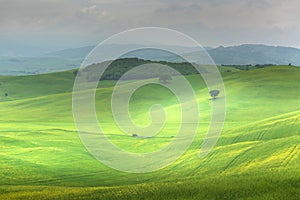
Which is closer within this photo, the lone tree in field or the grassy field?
the grassy field

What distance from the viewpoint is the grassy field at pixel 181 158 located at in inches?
1201

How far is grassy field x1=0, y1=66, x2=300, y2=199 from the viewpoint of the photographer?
30.5 meters

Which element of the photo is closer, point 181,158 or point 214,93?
point 181,158

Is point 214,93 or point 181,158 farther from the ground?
point 181,158

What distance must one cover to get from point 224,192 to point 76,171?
45.1 meters

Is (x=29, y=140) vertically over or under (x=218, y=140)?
under

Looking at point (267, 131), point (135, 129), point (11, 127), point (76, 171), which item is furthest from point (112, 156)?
point (11, 127)

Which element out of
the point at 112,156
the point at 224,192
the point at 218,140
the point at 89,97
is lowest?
the point at 89,97

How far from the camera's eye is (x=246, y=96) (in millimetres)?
157000

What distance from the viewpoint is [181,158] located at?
6931cm

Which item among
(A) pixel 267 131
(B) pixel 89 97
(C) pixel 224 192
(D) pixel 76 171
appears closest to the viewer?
(C) pixel 224 192

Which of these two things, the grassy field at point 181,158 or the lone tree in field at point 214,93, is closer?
the grassy field at point 181,158

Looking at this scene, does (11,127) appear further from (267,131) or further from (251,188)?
(251,188)

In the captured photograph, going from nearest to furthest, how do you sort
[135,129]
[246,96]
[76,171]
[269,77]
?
[76,171] < [135,129] < [246,96] < [269,77]
